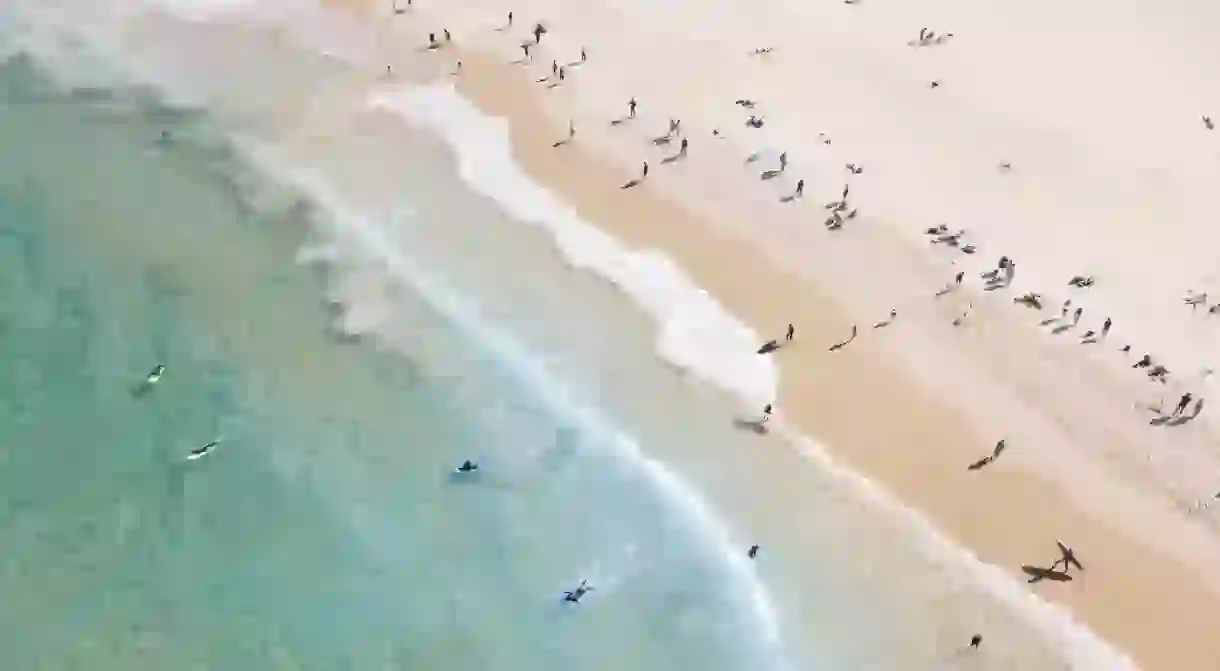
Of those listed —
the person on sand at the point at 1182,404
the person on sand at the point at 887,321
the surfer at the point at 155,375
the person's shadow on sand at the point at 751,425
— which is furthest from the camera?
the person on sand at the point at 887,321

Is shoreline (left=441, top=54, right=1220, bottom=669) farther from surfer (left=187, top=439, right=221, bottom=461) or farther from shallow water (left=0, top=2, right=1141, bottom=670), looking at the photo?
surfer (left=187, top=439, right=221, bottom=461)

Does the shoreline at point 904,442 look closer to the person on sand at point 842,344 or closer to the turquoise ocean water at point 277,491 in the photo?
the person on sand at point 842,344

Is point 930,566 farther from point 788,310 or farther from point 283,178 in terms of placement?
point 283,178

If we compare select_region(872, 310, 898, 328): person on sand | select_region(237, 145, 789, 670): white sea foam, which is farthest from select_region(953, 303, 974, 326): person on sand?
select_region(237, 145, 789, 670): white sea foam


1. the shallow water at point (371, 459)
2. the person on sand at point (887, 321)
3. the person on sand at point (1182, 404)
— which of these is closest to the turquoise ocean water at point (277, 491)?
the shallow water at point (371, 459)

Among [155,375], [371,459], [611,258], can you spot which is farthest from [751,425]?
[155,375]

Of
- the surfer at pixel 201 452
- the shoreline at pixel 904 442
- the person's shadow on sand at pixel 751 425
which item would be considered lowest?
the surfer at pixel 201 452

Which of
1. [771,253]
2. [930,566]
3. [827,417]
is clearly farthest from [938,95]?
[930,566]

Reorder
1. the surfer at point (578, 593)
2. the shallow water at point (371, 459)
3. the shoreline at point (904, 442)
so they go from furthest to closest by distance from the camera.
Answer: the surfer at point (578, 593) < the shallow water at point (371, 459) < the shoreline at point (904, 442)

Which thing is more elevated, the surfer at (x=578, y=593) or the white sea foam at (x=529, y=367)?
the white sea foam at (x=529, y=367)
